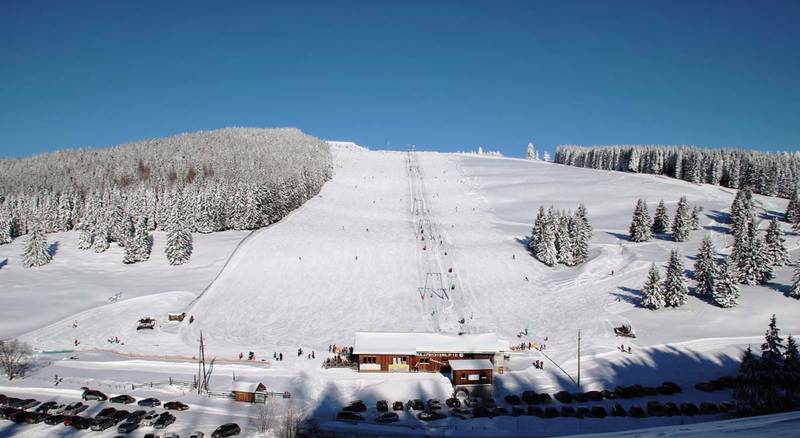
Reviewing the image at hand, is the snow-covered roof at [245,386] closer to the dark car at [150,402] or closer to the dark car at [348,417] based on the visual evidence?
the dark car at [150,402]

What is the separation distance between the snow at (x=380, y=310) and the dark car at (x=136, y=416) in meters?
2.29

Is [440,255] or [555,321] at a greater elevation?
[440,255]

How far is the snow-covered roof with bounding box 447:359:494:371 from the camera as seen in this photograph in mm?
35094

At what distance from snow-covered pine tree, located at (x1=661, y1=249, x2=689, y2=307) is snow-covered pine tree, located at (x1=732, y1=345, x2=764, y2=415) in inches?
766

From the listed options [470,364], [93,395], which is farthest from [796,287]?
[93,395]

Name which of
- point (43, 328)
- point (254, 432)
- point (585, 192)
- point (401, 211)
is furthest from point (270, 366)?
point (585, 192)

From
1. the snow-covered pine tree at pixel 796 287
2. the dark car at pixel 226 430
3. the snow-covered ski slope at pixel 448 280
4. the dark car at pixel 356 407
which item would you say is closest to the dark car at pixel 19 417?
the dark car at pixel 226 430

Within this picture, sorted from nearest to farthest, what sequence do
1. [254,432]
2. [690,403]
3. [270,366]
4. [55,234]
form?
[254,432] → [690,403] → [270,366] → [55,234]

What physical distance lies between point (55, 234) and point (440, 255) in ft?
216

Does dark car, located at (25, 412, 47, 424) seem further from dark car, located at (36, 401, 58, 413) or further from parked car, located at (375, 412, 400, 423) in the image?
parked car, located at (375, 412, 400, 423)

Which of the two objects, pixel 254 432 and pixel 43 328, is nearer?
pixel 254 432

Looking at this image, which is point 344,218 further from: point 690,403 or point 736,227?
point 690,403

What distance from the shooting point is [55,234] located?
86312 mm

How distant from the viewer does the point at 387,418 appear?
29.6m
